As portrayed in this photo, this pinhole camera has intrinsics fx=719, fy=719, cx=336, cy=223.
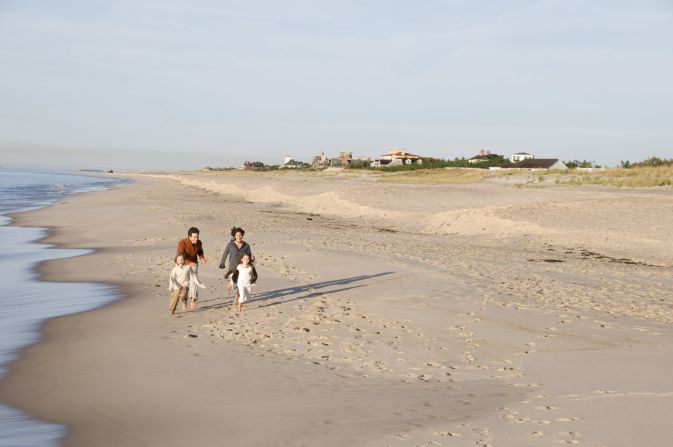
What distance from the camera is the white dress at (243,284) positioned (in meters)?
13.3

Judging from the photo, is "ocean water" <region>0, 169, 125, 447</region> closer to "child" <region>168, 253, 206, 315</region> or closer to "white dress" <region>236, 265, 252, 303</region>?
"child" <region>168, 253, 206, 315</region>

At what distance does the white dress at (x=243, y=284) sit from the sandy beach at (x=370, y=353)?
40cm

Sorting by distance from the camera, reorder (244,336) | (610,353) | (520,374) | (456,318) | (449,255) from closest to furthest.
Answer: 1. (520,374)
2. (610,353)
3. (244,336)
4. (456,318)
5. (449,255)

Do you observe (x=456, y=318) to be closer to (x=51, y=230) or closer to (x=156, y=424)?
(x=156, y=424)

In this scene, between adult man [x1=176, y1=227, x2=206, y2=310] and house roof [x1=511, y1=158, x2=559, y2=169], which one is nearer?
adult man [x1=176, y1=227, x2=206, y2=310]

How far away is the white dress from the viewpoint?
13.3 metres

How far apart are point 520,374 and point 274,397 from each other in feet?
10.3

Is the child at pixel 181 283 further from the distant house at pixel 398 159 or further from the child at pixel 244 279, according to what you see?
the distant house at pixel 398 159

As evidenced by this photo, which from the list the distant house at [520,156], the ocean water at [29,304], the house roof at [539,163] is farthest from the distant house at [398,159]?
the ocean water at [29,304]

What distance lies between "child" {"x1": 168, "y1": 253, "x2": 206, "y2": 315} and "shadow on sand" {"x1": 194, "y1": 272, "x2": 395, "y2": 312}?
1.65 feet

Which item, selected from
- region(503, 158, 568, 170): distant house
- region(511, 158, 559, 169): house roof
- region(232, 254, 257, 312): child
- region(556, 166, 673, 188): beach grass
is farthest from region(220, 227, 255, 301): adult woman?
region(511, 158, 559, 169): house roof

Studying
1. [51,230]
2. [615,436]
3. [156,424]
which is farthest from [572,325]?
[51,230]

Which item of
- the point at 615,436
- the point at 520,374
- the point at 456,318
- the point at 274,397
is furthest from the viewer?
the point at 456,318

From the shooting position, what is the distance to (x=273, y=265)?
62.6ft
